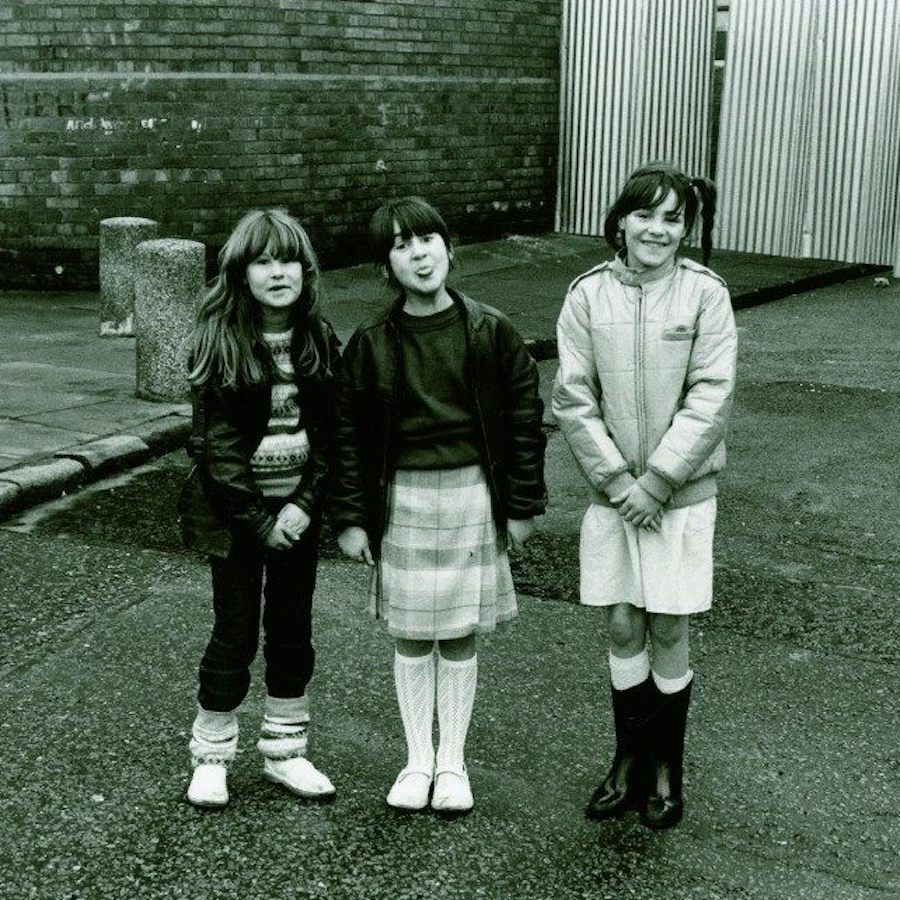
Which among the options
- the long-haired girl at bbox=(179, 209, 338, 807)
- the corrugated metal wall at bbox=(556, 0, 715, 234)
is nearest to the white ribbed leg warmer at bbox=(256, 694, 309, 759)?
the long-haired girl at bbox=(179, 209, 338, 807)

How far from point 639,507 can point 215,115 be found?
29.8 ft

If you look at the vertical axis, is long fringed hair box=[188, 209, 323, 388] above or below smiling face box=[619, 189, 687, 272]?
below

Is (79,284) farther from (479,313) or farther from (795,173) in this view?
(479,313)

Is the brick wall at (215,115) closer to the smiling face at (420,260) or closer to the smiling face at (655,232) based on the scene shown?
the smiling face at (420,260)

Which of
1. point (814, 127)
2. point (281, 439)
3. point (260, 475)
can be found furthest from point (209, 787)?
point (814, 127)

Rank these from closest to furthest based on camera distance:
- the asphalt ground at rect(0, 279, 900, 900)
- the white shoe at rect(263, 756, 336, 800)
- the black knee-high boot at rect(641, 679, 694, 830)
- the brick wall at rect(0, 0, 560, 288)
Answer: the asphalt ground at rect(0, 279, 900, 900)
the black knee-high boot at rect(641, 679, 694, 830)
the white shoe at rect(263, 756, 336, 800)
the brick wall at rect(0, 0, 560, 288)

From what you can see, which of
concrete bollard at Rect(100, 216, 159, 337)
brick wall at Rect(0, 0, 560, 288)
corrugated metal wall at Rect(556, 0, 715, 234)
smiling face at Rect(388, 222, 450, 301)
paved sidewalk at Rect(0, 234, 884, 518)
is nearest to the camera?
smiling face at Rect(388, 222, 450, 301)

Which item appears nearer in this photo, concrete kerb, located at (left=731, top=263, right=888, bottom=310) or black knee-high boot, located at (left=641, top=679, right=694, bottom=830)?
black knee-high boot, located at (left=641, top=679, right=694, bottom=830)

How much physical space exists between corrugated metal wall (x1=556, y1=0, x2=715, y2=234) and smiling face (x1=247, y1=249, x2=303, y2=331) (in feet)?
38.6

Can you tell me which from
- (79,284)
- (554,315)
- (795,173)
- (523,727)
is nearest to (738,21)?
(795,173)

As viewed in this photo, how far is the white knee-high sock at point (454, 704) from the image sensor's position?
13.2 ft

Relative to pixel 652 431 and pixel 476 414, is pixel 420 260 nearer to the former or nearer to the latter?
pixel 476 414

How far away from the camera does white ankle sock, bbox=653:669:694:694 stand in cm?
395

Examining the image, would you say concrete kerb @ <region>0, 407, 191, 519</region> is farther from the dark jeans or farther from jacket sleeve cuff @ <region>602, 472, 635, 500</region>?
jacket sleeve cuff @ <region>602, 472, 635, 500</region>
